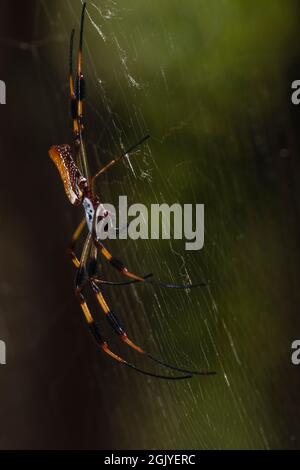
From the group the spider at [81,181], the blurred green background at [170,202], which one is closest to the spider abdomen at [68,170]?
the spider at [81,181]

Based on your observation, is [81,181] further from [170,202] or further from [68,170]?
[170,202]

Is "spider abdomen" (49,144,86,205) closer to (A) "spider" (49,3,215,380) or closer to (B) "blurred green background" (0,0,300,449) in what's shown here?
(A) "spider" (49,3,215,380)

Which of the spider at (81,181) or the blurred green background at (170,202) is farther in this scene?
the blurred green background at (170,202)

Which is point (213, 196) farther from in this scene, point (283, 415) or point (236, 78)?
point (283, 415)

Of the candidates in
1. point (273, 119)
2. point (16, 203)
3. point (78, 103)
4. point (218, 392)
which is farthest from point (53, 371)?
point (78, 103)

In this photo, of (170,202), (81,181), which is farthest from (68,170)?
(170,202)

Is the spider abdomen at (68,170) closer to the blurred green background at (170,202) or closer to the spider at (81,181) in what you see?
the spider at (81,181)

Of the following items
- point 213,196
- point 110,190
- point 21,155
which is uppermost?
point 21,155
